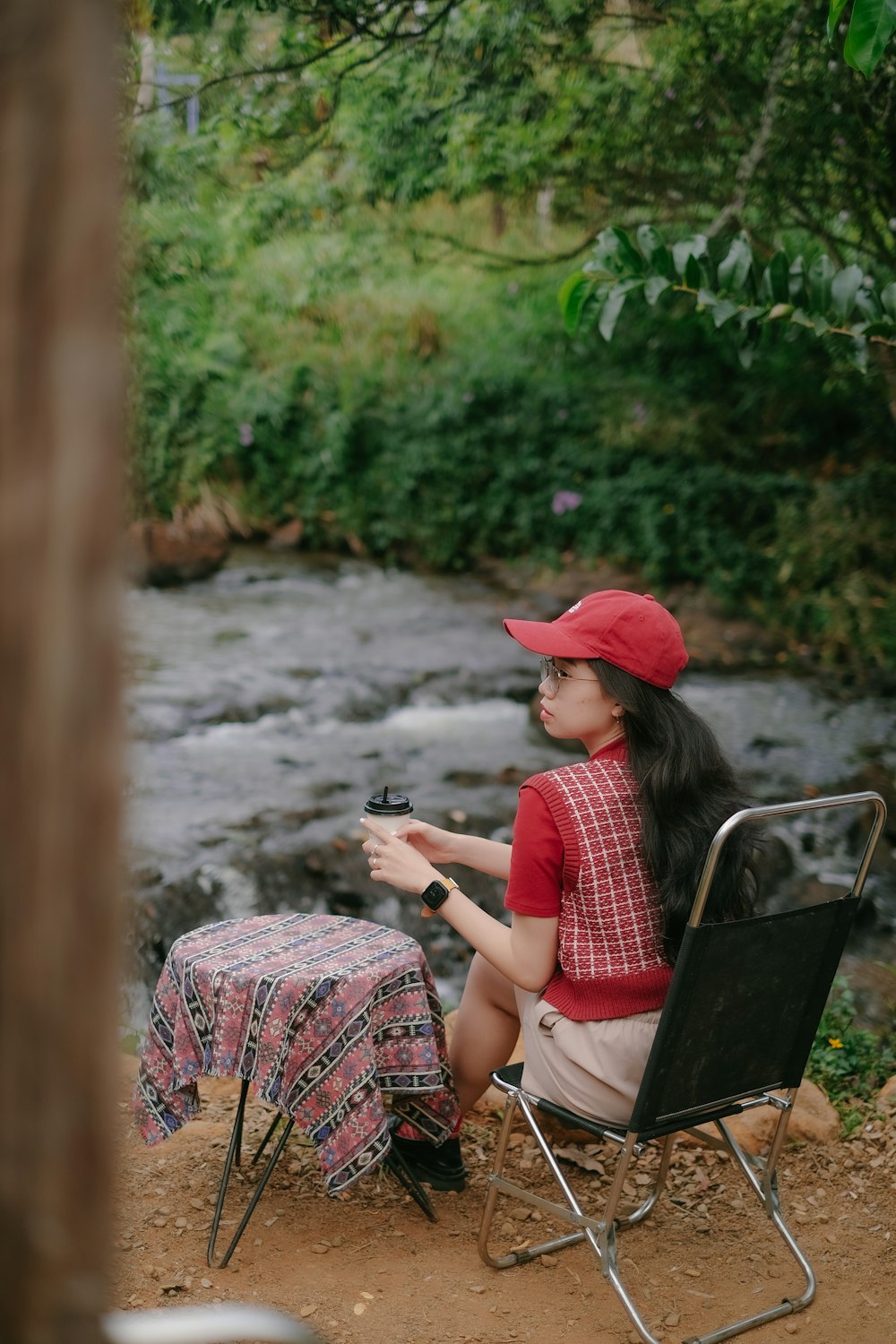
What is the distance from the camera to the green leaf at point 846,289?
3863 mm

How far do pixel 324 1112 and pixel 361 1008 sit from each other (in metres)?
0.25

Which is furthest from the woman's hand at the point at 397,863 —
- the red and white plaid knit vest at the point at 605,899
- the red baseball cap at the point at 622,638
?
the red baseball cap at the point at 622,638

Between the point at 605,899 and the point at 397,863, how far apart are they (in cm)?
49

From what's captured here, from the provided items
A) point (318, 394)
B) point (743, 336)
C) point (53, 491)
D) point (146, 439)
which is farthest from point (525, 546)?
point (53, 491)

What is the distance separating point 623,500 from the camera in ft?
38.3

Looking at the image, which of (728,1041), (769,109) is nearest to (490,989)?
(728,1041)

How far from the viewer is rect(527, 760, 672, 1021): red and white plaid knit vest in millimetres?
2828

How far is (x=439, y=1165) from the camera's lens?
3430 millimetres

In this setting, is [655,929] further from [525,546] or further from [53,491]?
[525,546]

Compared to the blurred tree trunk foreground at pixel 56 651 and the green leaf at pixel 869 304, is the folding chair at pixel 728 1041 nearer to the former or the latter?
the blurred tree trunk foreground at pixel 56 651

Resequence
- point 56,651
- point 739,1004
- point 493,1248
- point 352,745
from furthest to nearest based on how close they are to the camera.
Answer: point 352,745 < point 493,1248 < point 739,1004 < point 56,651

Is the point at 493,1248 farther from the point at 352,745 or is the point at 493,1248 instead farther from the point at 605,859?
the point at 352,745

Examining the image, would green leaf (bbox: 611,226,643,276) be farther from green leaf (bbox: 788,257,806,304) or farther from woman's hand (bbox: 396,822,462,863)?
woman's hand (bbox: 396,822,462,863)

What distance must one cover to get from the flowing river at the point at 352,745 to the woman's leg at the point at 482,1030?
1701 millimetres
